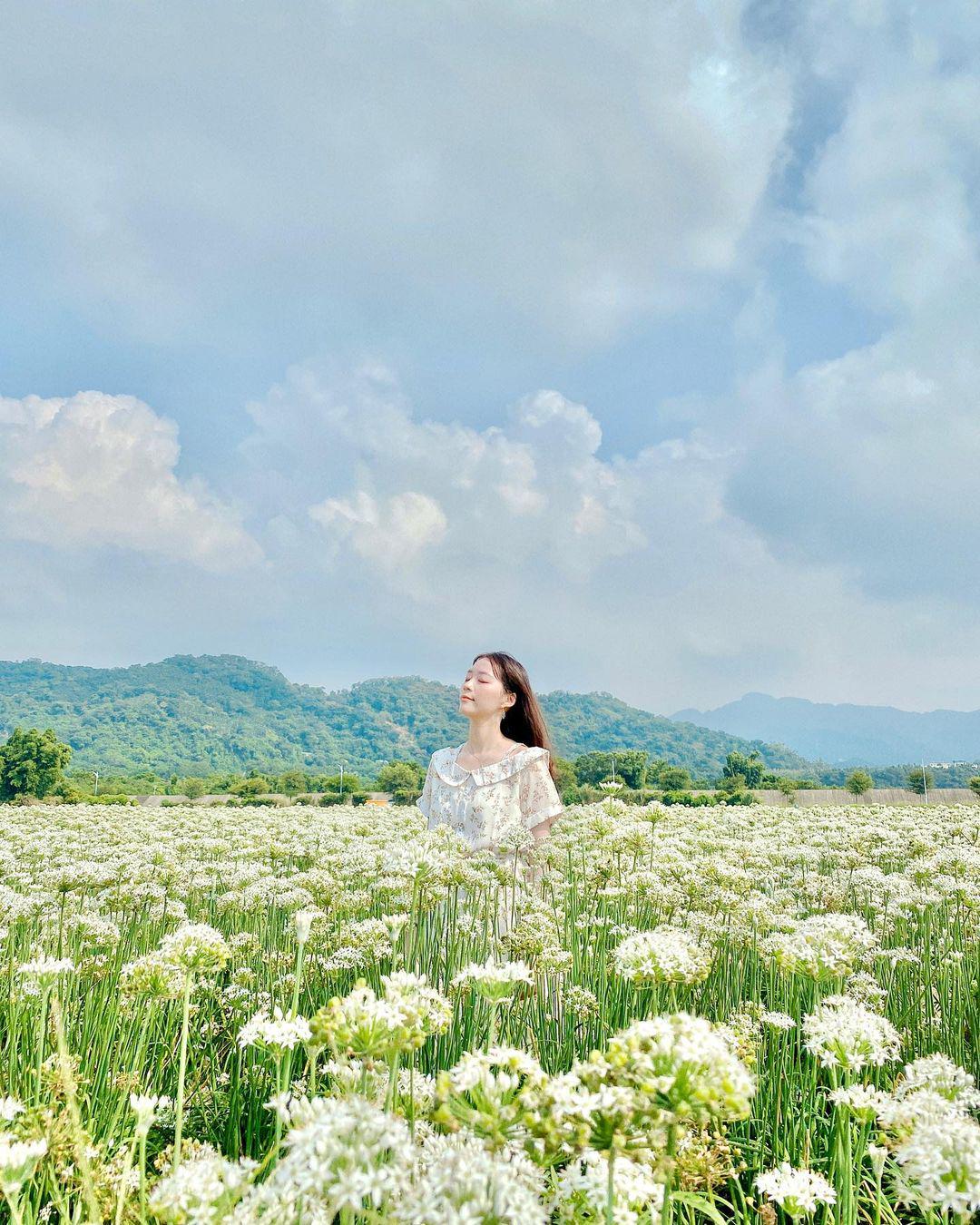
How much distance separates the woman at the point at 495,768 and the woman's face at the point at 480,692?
0.04 feet

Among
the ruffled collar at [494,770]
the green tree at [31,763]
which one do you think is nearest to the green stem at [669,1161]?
the ruffled collar at [494,770]

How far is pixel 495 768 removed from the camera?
8562mm

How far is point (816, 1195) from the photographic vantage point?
2.06m

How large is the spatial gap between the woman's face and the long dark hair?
13 centimetres

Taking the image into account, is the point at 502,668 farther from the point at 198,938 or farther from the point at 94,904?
the point at 198,938

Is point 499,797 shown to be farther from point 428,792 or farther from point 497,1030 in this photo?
point 497,1030

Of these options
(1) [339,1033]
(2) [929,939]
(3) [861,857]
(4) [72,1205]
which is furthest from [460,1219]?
(3) [861,857]

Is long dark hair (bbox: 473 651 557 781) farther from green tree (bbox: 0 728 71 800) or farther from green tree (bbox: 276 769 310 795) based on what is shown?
green tree (bbox: 0 728 71 800)

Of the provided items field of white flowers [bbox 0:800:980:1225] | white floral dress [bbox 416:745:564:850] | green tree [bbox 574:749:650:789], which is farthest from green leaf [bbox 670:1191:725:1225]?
green tree [bbox 574:749:650:789]

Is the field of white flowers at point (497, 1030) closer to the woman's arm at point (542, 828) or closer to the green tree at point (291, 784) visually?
the woman's arm at point (542, 828)

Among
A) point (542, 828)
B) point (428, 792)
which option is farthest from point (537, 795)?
point (428, 792)

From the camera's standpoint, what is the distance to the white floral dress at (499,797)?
8164 millimetres

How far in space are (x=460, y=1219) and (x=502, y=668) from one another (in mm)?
7992

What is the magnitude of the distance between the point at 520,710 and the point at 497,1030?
6122 mm
